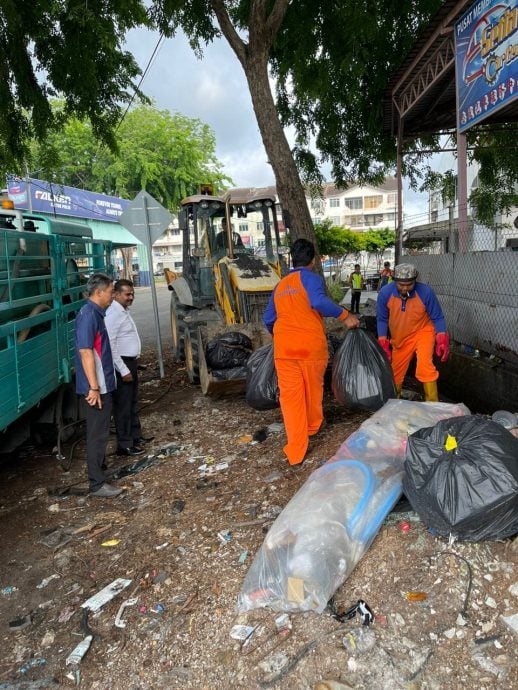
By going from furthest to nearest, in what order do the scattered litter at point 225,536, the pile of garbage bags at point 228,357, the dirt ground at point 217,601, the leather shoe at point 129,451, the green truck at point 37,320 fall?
1. the pile of garbage bags at point 228,357
2. the leather shoe at point 129,451
3. the green truck at point 37,320
4. the scattered litter at point 225,536
5. the dirt ground at point 217,601

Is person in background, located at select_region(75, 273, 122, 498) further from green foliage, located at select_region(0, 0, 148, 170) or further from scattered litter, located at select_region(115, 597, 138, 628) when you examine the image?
green foliage, located at select_region(0, 0, 148, 170)

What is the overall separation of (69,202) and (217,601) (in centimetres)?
2444

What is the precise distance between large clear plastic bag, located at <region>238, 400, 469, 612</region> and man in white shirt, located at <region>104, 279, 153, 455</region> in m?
2.45

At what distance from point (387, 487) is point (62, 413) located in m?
3.84

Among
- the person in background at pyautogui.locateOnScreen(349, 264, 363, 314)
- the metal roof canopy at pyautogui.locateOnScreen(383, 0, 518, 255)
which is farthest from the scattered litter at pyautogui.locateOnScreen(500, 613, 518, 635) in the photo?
the person in background at pyautogui.locateOnScreen(349, 264, 363, 314)

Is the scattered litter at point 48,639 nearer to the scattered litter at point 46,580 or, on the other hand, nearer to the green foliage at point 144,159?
the scattered litter at point 46,580

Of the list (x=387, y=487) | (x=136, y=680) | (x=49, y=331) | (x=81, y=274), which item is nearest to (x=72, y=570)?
(x=136, y=680)

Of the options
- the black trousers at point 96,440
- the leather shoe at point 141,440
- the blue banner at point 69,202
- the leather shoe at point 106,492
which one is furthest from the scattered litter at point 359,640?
the blue banner at point 69,202

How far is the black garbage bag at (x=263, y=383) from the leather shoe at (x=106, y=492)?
1.38 metres

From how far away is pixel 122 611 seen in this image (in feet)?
8.61

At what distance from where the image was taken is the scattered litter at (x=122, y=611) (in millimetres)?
2531

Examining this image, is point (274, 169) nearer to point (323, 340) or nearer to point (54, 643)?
point (323, 340)

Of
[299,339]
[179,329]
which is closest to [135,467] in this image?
[299,339]

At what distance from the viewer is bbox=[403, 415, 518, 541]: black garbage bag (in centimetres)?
231
